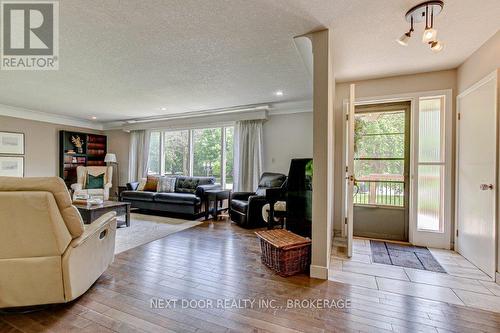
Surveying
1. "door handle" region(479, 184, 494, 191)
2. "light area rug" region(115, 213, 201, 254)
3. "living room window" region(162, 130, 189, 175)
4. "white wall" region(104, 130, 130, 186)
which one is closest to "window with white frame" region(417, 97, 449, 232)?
"door handle" region(479, 184, 494, 191)

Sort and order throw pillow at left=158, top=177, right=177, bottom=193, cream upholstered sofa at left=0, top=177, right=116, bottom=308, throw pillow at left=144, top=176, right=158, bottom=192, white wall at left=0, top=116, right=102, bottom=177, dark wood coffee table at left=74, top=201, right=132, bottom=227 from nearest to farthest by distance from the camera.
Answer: cream upholstered sofa at left=0, top=177, right=116, bottom=308 → dark wood coffee table at left=74, top=201, right=132, bottom=227 → white wall at left=0, top=116, right=102, bottom=177 → throw pillow at left=158, top=177, right=177, bottom=193 → throw pillow at left=144, top=176, right=158, bottom=192

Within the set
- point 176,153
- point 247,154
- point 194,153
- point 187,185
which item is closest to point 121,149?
point 176,153

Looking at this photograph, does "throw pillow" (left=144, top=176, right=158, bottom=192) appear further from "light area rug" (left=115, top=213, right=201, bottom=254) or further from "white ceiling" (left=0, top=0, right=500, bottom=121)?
"white ceiling" (left=0, top=0, right=500, bottom=121)

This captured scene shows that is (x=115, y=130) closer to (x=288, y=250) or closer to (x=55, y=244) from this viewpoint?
(x=55, y=244)

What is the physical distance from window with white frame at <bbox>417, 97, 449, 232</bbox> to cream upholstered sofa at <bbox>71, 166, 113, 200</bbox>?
280 inches

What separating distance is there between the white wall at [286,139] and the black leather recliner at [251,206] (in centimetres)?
59

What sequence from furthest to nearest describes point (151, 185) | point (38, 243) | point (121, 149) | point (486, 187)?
point (121, 149)
point (151, 185)
point (486, 187)
point (38, 243)

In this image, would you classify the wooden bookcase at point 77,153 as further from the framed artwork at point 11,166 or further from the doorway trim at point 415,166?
the doorway trim at point 415,166

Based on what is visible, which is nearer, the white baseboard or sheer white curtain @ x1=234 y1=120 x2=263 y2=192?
the white baseboard

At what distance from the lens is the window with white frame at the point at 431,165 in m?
3.17

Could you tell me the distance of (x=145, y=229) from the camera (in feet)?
13.0

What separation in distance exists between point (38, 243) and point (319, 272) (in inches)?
90.1

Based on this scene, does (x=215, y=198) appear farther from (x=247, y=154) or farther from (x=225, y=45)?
(x=225, y=45)

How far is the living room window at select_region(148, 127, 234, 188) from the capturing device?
577 cm
